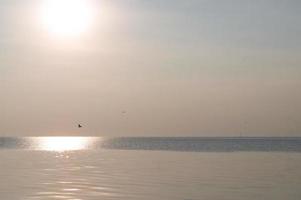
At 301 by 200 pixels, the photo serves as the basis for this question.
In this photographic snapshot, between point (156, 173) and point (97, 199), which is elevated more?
point (156, 173)

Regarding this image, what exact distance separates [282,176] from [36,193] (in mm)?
17108

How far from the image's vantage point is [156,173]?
129 ft

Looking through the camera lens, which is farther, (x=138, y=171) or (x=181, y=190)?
(x=138, y=171)

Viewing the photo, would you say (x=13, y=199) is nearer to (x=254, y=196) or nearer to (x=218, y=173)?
(x=254, y=196)

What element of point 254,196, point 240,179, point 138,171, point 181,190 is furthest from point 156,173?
point 254,196

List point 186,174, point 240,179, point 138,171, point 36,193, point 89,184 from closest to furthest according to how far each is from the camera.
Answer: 1. point 36,193
2. point 89,184
3. point 240,179
4. point 186,174
5. point 138,171

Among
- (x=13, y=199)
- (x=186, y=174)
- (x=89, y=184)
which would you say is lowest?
(x=13, y=199)

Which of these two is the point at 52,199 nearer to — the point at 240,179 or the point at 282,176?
the point at 240,179

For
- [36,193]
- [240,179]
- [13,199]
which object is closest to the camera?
[13,199]

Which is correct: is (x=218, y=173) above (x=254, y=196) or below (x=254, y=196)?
above

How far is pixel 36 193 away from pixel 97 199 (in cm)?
373

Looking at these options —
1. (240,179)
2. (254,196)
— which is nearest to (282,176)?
(240,179)

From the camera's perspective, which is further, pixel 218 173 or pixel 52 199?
pixel 218 173

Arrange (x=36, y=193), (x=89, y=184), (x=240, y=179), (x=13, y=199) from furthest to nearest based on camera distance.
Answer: (x=240, y=179) < (x=89, y=184) < (x=36, y=193) < (x=13, y=199)
